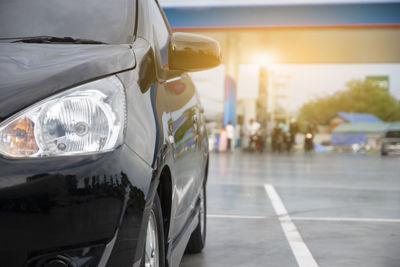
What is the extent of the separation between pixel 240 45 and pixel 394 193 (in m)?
24.2

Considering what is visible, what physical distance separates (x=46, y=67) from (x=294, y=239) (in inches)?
144

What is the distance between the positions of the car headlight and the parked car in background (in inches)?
1114

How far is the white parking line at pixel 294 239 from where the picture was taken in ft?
14.7

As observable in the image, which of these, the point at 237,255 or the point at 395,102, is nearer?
the point at 237,255

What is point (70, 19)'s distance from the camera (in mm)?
2863

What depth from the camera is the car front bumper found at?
1.85 m

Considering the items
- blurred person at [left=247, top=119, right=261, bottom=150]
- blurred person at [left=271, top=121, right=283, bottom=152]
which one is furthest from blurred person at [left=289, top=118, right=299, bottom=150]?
blurred person at [left=247, top=119, right=261, bottom=150]

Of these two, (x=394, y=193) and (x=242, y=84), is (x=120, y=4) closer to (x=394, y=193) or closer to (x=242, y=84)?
(x=394, y=193)

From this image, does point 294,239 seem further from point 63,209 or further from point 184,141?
point 63,209

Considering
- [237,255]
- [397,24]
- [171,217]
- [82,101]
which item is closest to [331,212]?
[237,255]

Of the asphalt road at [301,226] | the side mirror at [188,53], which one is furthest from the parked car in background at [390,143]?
the side mirror at [188,53]

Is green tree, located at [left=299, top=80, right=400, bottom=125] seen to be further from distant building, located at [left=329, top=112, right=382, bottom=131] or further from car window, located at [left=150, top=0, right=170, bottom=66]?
car window, located at [left=150, top=0, right=170, bottom=66]

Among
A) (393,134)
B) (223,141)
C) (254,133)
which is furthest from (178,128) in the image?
(393,134)

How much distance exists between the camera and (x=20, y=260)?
185 cm
